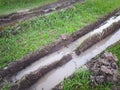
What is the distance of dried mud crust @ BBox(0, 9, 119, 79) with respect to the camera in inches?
564

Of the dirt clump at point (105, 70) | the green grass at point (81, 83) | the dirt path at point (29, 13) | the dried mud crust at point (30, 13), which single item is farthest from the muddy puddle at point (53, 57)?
the dried mud crust at point (30, 13)

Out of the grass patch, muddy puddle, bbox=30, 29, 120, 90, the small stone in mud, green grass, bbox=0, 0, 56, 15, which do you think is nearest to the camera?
the grass patch

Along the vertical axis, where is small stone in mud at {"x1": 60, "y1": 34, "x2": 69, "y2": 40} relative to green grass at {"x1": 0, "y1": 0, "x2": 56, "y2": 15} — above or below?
below

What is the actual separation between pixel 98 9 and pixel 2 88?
12441 millimetres

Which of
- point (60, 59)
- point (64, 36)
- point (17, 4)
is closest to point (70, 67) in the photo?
point (60, 59)

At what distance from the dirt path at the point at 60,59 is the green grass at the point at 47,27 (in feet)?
1.91

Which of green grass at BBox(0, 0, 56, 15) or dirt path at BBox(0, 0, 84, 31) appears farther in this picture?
green grass at BBox(0, 0, 56, 15)

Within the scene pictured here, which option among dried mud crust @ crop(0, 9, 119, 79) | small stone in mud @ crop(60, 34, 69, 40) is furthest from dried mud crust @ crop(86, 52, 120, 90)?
small stone in mud @ crop(60, 34, 69, 40)

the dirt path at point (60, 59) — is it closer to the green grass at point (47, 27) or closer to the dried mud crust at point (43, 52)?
the dried mud crust at point (43, 52)

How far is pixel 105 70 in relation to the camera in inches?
524

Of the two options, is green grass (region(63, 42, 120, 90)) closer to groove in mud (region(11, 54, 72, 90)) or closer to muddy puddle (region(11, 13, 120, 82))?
groove in mud (region(11, 54, 72, 90))

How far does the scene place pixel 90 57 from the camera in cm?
1636

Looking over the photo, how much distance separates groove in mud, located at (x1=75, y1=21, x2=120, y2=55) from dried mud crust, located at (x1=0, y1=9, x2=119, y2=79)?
1131mm

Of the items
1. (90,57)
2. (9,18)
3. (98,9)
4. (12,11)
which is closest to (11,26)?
(9,18)
